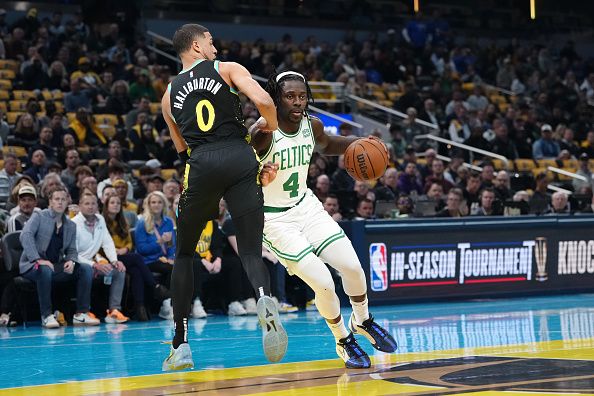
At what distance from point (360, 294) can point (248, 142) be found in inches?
61.8

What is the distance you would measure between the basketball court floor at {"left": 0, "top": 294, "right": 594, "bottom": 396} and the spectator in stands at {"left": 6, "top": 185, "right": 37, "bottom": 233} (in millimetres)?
1152

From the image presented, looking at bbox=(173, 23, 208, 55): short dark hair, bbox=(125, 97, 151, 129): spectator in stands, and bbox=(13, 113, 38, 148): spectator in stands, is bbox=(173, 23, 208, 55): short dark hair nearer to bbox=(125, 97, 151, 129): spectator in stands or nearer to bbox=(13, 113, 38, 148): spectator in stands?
bbox=(13, 113, 38, 148): spectator in stands

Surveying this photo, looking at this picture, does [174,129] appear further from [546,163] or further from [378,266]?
[546,163]

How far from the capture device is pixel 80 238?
1220 cm

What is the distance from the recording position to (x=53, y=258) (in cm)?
1197

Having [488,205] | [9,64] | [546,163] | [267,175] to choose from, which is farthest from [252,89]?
[546,163]

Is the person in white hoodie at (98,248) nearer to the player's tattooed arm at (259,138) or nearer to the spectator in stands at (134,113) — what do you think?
the player's tattooed arm at (259,138)

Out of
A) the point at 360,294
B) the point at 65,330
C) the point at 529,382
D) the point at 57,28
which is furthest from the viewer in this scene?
the point at 57,28

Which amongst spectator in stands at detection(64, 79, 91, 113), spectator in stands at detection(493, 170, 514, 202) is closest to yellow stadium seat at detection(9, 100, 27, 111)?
spectator in stands at detection(64, 79, 91, 113)

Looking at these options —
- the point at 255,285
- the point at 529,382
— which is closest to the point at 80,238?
the point at 255,285

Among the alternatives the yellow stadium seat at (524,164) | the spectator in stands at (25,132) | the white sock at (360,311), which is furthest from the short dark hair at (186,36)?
the yellow stadium seat at (524,164)

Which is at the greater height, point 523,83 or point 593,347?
point 523,83

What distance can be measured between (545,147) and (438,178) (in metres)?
5.54

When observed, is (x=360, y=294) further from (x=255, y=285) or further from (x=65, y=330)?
(x=65, y=330)
